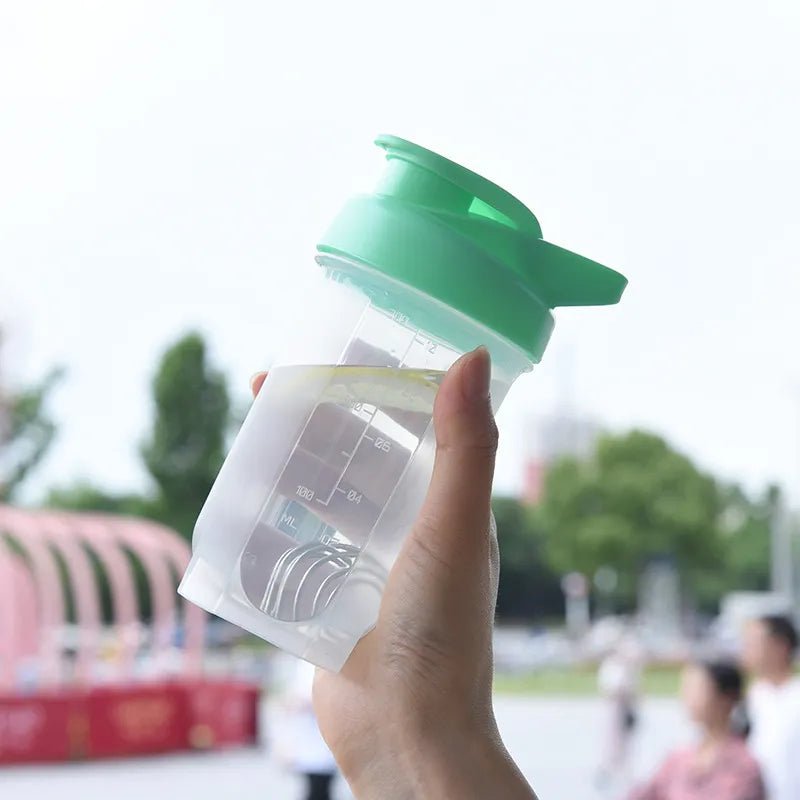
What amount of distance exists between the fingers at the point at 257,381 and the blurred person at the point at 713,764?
2.46 metres

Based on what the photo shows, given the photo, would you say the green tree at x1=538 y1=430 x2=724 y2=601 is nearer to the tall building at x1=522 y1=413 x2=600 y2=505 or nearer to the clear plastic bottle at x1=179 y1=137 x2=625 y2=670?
the tall building at x1=522 y1=413 x2=600 y2=505

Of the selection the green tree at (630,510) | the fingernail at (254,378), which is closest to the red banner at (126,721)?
the fingernail at (254,378)

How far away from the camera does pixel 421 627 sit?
105 centimetres

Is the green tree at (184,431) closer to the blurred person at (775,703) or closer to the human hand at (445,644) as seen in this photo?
the blurred person at (775,703)

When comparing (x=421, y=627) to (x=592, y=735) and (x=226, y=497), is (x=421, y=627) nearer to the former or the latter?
(x=226, y=497)

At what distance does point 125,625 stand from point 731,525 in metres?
43.4

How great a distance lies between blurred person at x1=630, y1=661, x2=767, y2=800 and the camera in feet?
11.1

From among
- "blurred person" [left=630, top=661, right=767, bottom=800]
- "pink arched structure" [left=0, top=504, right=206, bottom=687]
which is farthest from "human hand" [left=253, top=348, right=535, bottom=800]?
"pink arched structure" [left=0, top=504, right=206, bottom=687]

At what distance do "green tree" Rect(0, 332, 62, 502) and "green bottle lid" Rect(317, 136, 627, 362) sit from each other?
39.5 m

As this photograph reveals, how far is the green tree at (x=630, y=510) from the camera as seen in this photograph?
1774 inches

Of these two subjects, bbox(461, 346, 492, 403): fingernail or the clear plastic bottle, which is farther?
the clear plastic bottle

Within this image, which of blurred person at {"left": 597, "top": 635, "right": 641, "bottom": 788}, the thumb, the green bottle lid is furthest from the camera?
blurred person at {"left": 597, "top": 635, "right": 641, "bottom": 788}

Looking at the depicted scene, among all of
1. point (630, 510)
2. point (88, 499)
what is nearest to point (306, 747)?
point (88, 499)

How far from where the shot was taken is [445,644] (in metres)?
1.05
